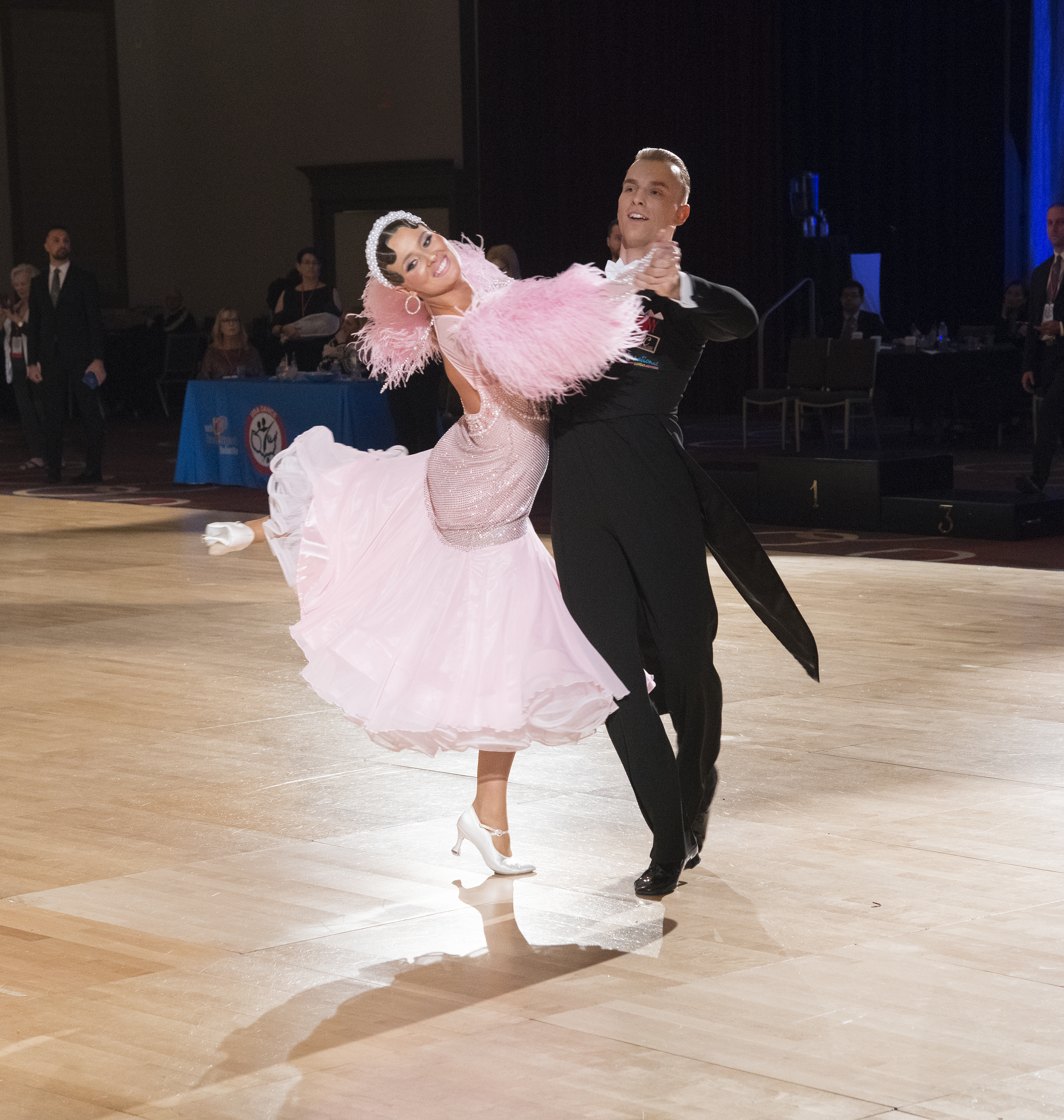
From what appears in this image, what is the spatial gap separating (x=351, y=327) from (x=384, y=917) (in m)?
7.47

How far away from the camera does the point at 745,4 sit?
16.8 metres

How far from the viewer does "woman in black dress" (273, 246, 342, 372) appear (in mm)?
10867

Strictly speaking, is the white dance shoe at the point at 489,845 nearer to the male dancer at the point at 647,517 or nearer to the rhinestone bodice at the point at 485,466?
the male dancer at the point at 647,517

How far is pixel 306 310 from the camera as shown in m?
11.0

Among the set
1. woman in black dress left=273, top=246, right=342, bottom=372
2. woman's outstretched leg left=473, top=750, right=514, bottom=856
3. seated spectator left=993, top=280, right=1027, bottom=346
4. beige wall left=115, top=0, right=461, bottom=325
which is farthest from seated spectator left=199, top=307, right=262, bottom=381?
woman's outstretched leg left=473, top=750, right=514, bottom=856

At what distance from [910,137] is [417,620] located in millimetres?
14233

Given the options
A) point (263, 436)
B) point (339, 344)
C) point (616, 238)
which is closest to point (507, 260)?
point (616, 238)

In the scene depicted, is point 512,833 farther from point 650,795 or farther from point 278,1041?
point 278,1041

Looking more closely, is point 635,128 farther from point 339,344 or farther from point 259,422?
point 259,422

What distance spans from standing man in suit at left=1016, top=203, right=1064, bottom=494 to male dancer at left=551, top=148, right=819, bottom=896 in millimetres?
5883

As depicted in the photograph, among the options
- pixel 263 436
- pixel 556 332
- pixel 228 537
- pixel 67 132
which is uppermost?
pixel 67 132

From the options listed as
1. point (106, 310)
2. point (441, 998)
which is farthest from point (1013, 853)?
point (106, 310)

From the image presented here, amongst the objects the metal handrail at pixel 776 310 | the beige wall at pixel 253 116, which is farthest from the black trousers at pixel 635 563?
the beige wall at pixel 253 116

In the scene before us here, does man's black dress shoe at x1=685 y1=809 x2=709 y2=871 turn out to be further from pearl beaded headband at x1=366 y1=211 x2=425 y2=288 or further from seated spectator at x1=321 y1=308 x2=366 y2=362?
seated spectator at x1=321 y1=308 x2=366 y2=362
